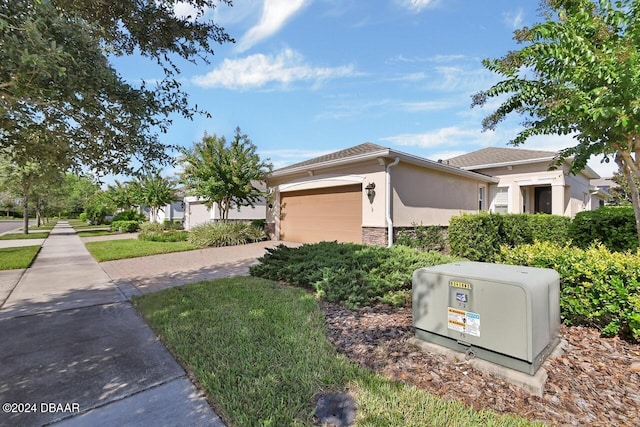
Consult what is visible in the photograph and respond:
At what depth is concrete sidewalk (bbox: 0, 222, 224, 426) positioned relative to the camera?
2.32 metres

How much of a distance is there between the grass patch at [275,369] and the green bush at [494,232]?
5772mm

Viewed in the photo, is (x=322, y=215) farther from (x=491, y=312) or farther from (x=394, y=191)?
(x=491, y=312)

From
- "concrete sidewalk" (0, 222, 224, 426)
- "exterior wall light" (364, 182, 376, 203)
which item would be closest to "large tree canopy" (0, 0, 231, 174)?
"concrete sidewalk" (0, 222, 224, 426)

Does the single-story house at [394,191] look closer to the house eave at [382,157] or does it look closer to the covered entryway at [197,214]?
the house eave at [382,157]

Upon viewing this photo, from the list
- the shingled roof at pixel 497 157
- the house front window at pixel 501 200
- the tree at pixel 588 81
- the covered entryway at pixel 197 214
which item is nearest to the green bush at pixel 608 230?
the tree at pixel 588 81

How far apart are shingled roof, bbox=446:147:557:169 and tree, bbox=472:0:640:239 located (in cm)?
1019

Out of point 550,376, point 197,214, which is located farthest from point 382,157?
point 197,214

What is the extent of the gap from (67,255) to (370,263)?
1173 centimetres

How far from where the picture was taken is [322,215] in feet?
40.1

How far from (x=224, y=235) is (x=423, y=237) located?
8.61 meters

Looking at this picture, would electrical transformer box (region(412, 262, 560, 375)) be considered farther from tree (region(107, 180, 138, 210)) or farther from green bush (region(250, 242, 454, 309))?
tree (region(107, 180, 138, 210))

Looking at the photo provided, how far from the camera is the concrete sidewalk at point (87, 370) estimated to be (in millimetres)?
2320

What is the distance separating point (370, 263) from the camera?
550cm

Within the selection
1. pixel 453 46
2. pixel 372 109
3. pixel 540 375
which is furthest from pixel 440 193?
pixel 540 375
